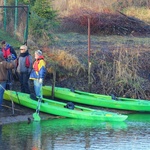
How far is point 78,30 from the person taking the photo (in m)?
32.7

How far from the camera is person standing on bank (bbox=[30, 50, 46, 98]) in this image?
66.5 ft

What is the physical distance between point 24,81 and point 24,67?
0.49 metres

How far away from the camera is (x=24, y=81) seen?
830 inches

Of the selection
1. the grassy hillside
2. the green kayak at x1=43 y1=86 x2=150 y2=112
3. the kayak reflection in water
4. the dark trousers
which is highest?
the grassy hillside

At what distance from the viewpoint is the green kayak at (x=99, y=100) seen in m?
21.2

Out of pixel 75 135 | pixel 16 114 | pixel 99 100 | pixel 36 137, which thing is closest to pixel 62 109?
pixel 16 114

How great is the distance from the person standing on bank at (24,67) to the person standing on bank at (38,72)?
37 centimetres

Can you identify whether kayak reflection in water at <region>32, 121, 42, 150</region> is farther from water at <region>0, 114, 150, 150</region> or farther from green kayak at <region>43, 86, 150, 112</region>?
green kayak at <region>43, 86, 150, 112</region>

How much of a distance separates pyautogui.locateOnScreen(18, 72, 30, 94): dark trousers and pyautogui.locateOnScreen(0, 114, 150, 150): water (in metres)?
2.11

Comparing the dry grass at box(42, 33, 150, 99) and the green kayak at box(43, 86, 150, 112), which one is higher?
the dry grass at box(42, 33, 150, 99)

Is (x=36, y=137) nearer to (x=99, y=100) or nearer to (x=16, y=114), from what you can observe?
(x=16, y=114)

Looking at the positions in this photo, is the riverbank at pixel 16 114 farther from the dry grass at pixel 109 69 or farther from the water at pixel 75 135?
the dry grass at pixel 109 69

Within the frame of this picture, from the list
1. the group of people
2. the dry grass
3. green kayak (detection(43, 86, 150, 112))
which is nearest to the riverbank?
the group of people

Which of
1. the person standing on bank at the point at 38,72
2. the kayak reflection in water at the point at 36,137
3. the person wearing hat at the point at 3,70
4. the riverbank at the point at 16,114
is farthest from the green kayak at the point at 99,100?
the kayak reflection in water at the point at 36,137
